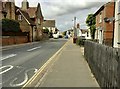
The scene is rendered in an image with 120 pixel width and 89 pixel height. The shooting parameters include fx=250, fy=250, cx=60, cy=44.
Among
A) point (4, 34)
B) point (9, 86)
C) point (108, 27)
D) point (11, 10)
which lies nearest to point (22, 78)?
point (9, 86)

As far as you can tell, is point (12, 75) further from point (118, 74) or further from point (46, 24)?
point (46, 24)

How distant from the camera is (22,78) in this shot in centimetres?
1015

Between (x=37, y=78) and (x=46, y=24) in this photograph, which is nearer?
(x=37, y=78)

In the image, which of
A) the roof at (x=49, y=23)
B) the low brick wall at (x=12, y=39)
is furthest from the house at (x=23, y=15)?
the roof at (x=49, y=23)

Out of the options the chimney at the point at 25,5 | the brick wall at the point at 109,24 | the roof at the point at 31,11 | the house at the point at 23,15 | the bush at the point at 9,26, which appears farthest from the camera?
the chimney at the point at 25,5

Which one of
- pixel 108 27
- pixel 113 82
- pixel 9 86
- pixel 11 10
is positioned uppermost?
pixel 11 10

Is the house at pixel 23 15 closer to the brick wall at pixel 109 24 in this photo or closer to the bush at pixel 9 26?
the bush at pixel 9 26

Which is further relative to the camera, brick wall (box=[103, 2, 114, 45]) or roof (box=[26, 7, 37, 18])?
roof (box=[26, 7, 37, 18])

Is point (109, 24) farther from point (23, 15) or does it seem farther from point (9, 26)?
point (23, 15)

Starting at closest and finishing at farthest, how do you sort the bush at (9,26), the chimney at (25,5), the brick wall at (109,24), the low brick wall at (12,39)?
the brick wall at (109,24), the low brick wall at (12,39), the bush at (9,26), the chimney at (25,5)

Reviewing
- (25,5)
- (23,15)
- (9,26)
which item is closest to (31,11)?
(25,5)

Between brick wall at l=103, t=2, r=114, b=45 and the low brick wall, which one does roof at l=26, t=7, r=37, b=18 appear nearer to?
the low brick wall

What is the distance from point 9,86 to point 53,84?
59.6 inches

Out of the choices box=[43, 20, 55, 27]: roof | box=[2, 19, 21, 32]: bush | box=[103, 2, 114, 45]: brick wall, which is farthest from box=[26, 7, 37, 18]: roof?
box=[43, 20, 55, 27]: roof
